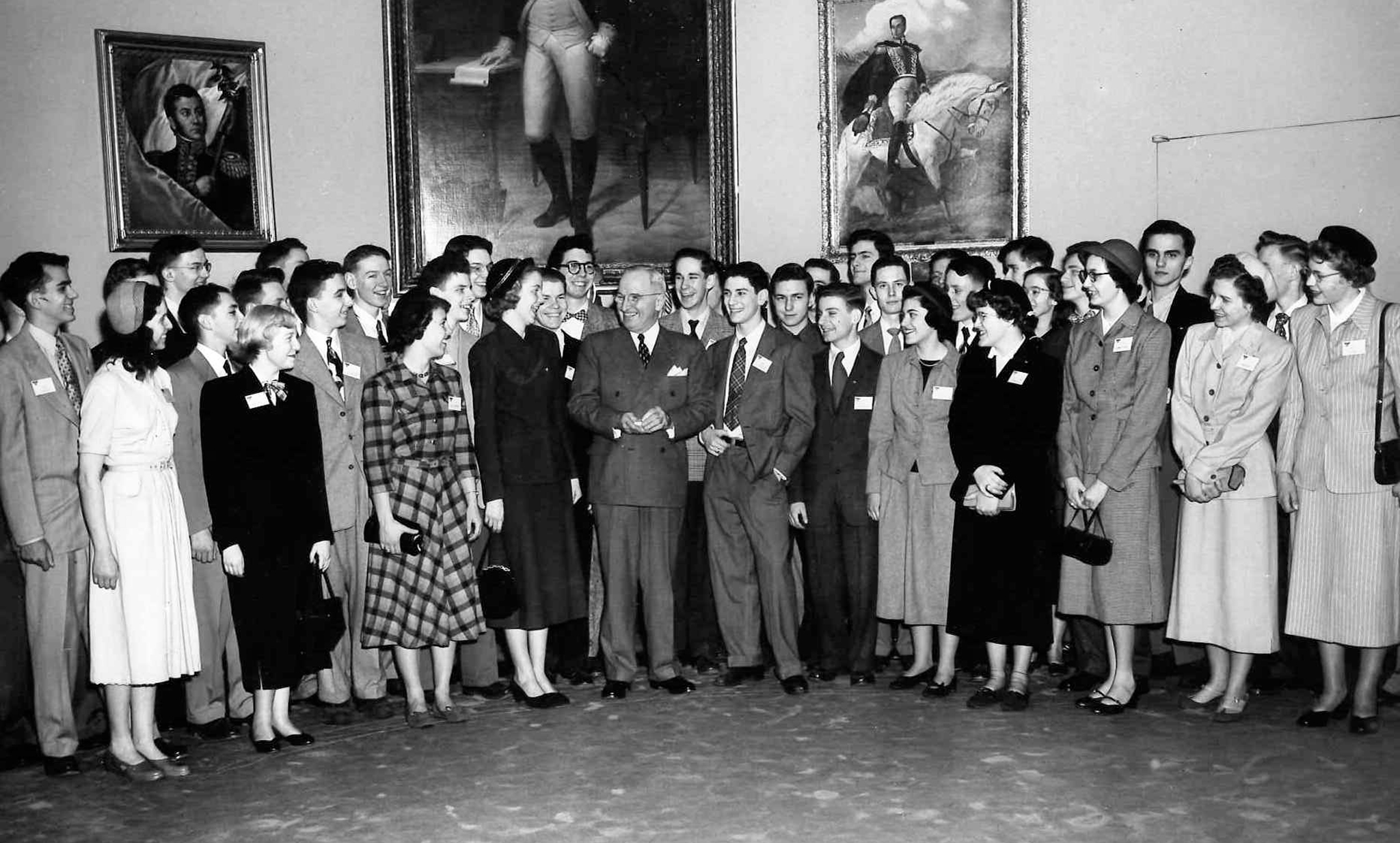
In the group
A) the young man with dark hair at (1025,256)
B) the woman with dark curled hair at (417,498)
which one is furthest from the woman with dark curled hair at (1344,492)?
the woman with dark curled hair at (417,498)

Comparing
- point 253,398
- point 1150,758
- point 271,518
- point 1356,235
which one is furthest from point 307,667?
point 1356,235

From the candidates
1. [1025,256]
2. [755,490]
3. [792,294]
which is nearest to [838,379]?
[792,294]

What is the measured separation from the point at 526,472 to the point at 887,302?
1973 millimetres

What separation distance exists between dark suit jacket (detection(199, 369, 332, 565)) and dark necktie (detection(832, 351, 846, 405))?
2.26 m

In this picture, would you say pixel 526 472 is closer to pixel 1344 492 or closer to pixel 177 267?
pixel 177 267

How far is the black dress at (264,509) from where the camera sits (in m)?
4.62

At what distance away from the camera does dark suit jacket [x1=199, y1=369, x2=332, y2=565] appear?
4.62 m

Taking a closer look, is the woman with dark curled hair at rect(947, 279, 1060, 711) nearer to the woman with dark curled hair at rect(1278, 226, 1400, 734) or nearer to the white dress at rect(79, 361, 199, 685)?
the woman with dark curled hair at rect(1278, 226, 1400, 734)

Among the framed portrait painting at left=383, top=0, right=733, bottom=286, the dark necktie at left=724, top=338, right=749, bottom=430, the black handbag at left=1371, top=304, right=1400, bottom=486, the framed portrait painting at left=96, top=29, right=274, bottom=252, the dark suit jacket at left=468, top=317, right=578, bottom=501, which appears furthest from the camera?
the framed portrait painting at left=383, top=0, right=733, bottom=286

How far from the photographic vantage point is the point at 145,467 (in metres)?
4.62

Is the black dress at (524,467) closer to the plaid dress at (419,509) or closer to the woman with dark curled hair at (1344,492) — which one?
the plaid dress at (419,509)

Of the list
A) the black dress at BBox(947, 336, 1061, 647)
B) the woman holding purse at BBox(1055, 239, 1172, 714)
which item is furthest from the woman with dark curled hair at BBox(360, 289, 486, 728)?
the woman holding purse at BBox(1055, 239, 1172, 714)

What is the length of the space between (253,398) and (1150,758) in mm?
3321

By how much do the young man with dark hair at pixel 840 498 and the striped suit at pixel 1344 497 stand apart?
1.69 metres
